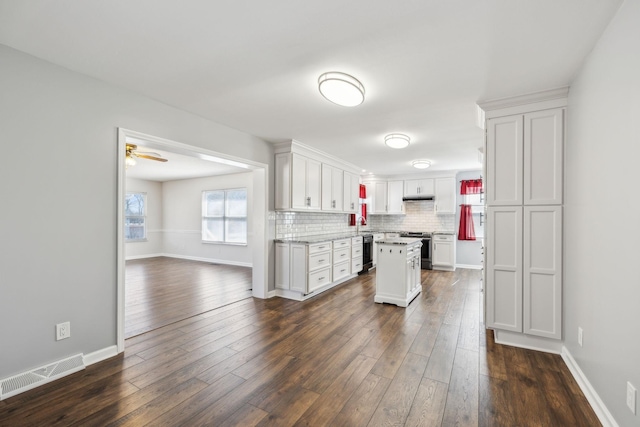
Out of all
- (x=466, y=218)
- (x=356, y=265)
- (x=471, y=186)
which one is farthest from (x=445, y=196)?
(x=356, y=265)

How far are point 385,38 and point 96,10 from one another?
5.86 ft

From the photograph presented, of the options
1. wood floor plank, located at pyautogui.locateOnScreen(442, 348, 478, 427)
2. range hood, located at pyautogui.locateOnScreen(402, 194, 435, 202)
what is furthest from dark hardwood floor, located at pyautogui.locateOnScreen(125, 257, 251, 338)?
range hood, located at pyautogui.locateOnScreen(402, 194, 435, 202)

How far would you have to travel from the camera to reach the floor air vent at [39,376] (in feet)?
6.61

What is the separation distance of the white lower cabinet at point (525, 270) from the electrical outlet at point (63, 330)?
3.86 metres

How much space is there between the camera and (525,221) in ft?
9.17

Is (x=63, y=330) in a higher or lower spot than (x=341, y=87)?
lower

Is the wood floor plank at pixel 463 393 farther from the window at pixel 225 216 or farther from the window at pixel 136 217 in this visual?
→ the window at pixel 136 217

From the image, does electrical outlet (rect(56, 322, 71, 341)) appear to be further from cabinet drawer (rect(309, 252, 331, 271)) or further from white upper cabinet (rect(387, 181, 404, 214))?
white upper cabinet (rect(387, 181, 404, 214))

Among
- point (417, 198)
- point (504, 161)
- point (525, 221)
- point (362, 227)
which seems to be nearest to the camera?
point (525, 221)

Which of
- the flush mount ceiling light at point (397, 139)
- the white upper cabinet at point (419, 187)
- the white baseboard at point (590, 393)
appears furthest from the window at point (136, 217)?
the white baseboard at point (590, 393)

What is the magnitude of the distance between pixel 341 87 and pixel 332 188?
3.34m

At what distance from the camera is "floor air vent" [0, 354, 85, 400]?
79.3 inches

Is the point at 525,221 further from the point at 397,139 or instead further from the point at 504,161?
the point at 397,139

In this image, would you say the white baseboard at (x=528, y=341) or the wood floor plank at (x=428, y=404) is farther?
the white baseboard at (x=528, y=341)
